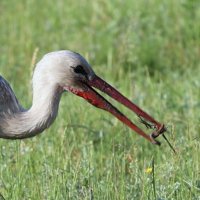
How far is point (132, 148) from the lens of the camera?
674 cm

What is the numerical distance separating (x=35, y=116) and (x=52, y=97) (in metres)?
0.16

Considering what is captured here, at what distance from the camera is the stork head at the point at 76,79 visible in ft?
18.9

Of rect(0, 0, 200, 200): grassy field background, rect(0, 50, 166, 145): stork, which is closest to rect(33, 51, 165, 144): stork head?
rect(0, 50, 166, 145): stork

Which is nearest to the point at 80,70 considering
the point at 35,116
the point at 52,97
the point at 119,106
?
the point at 52,97

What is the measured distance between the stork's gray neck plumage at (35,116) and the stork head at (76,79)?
2.3 inches

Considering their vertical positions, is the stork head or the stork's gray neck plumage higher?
the stork head

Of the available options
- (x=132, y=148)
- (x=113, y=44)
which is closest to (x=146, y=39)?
(x=113, y=44)

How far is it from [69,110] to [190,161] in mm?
1783

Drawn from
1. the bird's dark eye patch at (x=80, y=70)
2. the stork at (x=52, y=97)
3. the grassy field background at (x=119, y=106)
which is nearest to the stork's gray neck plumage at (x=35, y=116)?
the stork at (x=52, y=97)

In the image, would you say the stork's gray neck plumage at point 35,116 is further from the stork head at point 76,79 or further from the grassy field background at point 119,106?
the grassy field background at point 119,106

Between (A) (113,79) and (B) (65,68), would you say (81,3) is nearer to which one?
(A) (113,79)

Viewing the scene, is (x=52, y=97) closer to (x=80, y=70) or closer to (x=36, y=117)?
(x=36, y=117)

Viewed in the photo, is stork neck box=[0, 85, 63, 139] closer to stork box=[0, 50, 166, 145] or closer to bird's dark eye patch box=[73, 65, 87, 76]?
stork box=[0, 50, 166, 145]

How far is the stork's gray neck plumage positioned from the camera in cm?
570
